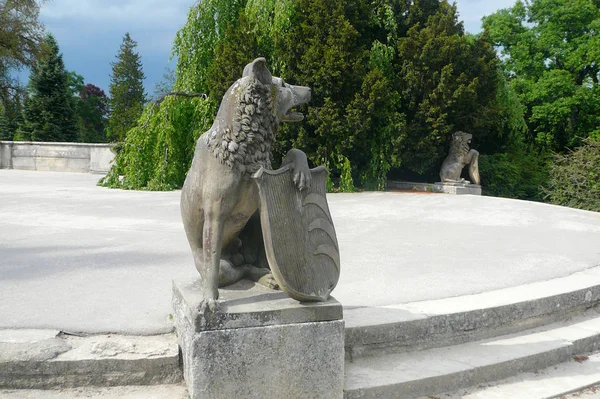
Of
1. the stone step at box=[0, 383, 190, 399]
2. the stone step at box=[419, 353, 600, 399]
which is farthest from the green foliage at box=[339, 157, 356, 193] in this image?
the stone step at box=[0, 383, 190, 399]

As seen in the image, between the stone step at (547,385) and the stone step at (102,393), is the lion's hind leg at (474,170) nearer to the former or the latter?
the stone step at (547,385)

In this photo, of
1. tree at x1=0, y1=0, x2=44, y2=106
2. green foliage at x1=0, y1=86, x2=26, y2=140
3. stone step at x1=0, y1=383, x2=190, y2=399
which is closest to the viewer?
stone step at x1=0, y1=383, x2=190, y2=399

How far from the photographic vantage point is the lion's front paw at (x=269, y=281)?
2.71m

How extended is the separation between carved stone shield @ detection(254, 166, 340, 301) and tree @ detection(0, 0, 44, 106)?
29112 mm

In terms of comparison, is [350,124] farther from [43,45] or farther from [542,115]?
[43,45]

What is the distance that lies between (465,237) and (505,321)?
3453mm

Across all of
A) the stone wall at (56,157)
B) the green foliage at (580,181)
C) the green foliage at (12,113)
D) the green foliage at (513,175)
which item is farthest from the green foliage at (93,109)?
the green foliage at (580,181)

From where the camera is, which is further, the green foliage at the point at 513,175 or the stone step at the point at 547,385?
the green foliage at the point at 513,175

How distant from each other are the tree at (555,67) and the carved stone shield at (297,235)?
19670 millimetres

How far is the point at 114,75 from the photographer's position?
47188 mm

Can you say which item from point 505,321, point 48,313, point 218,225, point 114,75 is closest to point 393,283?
point 505,321

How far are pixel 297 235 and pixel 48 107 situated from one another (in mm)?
31107

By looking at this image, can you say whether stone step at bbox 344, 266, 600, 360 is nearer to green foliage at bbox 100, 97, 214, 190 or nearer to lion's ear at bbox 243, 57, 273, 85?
lion's ear at bbox 243, 57, 273, 85

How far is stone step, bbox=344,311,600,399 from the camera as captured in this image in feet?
8.79
